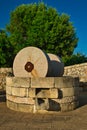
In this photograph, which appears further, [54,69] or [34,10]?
[34,10]

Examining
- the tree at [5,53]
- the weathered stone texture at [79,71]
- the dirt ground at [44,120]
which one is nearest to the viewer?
the dirt ground at [44,120]

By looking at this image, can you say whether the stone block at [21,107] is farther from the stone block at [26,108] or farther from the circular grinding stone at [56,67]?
the circular grinding stone at [56,67]

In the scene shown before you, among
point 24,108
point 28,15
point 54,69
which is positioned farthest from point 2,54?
point 24,108

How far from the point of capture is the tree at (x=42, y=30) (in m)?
26.6

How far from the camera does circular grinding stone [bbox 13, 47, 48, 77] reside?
28.8 ft

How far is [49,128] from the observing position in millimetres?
6098

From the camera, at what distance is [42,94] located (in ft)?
26.3

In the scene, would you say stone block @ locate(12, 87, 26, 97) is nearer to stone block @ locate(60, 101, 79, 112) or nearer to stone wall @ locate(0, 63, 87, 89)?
stone block @ locate(60, 101, 79, 112)

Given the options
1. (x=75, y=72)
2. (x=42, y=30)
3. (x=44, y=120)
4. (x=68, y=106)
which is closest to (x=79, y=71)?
(x=75, y=72)

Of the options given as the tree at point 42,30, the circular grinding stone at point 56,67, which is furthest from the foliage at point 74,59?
the circular grinding stone at point 56,67

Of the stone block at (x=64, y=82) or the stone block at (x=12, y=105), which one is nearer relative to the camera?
the stone block at (x=64, y=82)

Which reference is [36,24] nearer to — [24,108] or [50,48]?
[50,48]

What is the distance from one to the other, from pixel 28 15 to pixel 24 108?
69.9 feet

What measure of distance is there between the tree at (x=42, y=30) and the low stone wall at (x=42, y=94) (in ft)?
57.5
